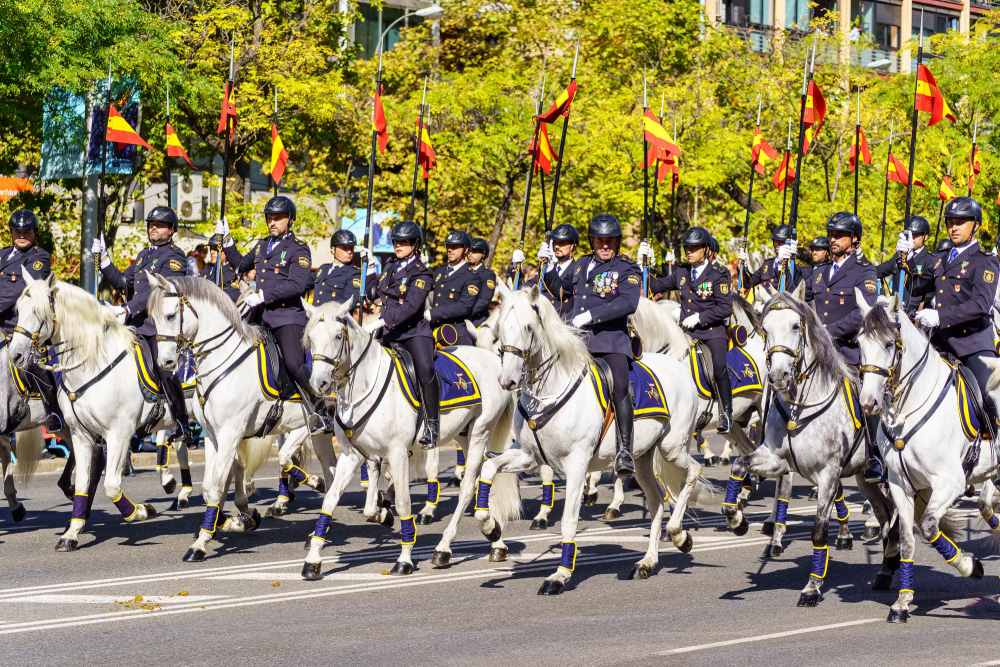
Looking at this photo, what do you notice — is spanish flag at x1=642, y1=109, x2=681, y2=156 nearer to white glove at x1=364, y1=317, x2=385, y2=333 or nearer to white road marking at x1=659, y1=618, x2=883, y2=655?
white glove at x1=364, y1=317, x2=385, y2=333

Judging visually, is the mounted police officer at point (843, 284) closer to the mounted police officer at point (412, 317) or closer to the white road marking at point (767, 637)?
the white road marking at point (767, 637)

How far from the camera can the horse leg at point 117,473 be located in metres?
12.1

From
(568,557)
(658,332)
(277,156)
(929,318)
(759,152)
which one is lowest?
(568,557)

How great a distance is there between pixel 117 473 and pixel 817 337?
6525mm

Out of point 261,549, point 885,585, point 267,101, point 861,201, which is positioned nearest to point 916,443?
point 885,585

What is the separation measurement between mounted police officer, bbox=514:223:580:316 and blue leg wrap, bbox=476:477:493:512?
4049mm

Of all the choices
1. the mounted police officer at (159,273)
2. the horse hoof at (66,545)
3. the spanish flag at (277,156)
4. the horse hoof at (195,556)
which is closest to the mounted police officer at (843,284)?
the horse hoof at (195,556)

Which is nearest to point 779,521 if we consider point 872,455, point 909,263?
point 872,455

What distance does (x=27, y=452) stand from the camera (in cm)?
1336

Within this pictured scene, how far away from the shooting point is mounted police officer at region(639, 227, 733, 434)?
14.6 m

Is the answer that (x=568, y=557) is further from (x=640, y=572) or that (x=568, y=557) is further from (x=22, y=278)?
(x=22, y=278)

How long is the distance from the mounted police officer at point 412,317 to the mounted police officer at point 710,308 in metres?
3.60

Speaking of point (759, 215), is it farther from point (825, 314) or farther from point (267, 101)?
point (825, 314)

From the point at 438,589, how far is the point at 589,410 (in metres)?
1.87
